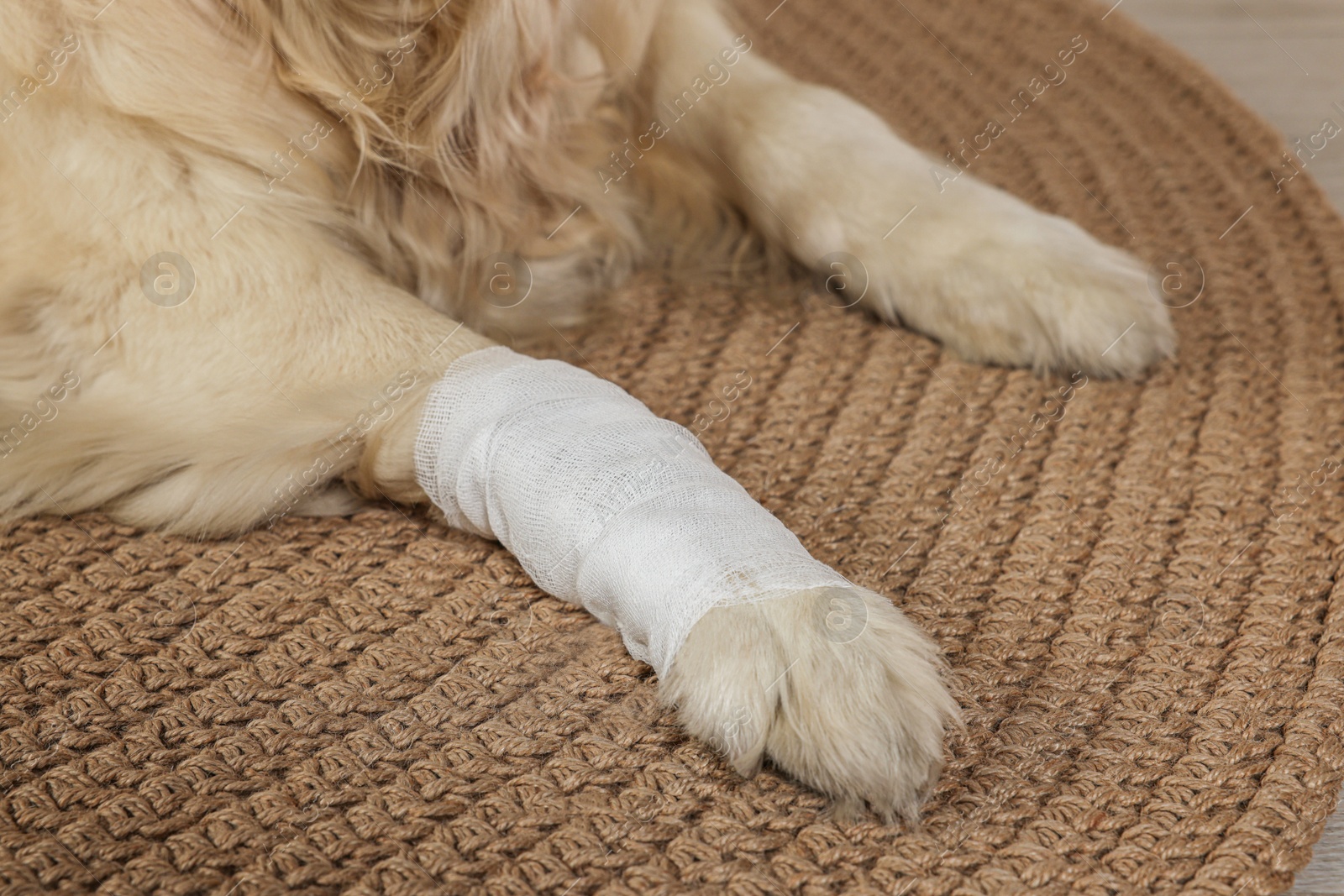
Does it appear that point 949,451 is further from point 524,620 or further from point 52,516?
point 52,516

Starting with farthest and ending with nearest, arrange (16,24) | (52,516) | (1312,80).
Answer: (1312,80) → (52,516) → (16,24)

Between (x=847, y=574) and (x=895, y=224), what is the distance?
0.40m

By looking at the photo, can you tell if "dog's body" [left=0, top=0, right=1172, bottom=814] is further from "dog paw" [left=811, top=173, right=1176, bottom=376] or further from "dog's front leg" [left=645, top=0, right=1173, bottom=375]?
"dog paw" [left=811, top=173, right=1176, bottom=376]

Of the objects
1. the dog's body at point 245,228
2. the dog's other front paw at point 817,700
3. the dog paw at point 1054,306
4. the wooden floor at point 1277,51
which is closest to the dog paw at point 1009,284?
the dog paw at point 1054,306

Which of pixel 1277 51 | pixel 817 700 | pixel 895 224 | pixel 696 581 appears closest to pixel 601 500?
pixel 696 581

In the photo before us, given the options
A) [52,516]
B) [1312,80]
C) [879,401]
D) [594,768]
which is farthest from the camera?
[1312,80]

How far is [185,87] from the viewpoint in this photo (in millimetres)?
935

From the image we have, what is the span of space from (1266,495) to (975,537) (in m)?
0.27

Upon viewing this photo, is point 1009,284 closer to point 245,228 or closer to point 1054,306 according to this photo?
point 1054,306

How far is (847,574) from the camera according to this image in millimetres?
961

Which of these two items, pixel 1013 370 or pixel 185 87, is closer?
pixel 185 87

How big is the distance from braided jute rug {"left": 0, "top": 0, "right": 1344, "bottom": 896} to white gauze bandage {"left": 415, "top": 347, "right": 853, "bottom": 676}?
2.5 inches

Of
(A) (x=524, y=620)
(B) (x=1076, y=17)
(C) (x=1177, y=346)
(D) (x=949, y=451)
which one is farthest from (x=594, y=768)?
(B) (x=1076, y=17)

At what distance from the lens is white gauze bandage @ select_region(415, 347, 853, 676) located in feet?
2.58
